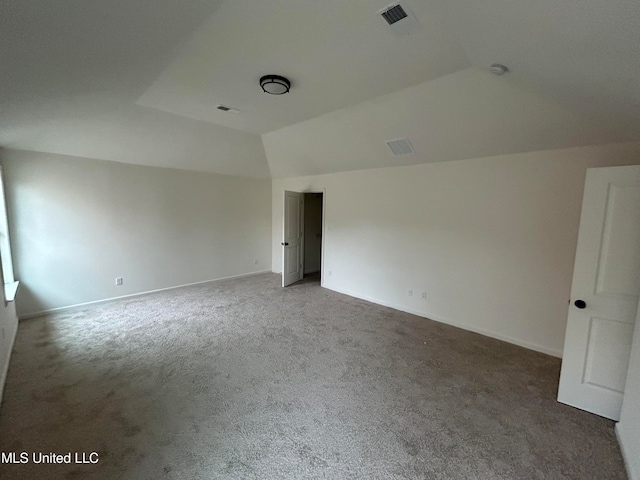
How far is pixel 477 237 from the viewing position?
3549 mm

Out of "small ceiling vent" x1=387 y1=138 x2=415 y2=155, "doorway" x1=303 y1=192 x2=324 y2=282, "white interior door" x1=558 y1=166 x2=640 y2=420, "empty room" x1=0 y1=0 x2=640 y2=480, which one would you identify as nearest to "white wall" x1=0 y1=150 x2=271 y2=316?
"empty room" x1=0 y1=0 x2=640 y2=480

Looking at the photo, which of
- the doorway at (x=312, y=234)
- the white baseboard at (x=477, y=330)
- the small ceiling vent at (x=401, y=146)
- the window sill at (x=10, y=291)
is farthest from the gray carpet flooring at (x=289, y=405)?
the doorway at (x=312, y=234)

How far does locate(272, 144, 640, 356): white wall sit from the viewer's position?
9.71ft

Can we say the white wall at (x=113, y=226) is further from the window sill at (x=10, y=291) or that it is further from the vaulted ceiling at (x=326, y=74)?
the vaulted ceiling at (x=326, y=74)

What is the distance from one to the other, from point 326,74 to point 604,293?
9.69 feet

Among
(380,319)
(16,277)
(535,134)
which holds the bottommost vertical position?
(380,319)

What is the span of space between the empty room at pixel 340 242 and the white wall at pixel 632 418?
3 centimetres

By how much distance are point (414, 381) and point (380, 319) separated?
1486 millimetres

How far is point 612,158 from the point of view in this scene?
2662 mm

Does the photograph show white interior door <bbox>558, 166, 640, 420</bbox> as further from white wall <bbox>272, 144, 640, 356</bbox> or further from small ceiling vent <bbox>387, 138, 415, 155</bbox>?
small ceiling vent <bbox>387, 138, 415, 155</bbox>

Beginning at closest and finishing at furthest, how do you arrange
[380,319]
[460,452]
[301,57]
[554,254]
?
[460,452] < [301,57] < [554,254] < [380,319]

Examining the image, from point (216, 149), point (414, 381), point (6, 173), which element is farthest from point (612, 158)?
point (6, 173)

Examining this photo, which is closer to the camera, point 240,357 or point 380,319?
point 240,357

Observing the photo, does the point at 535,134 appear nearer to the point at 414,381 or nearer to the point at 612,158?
the point at 612,158
